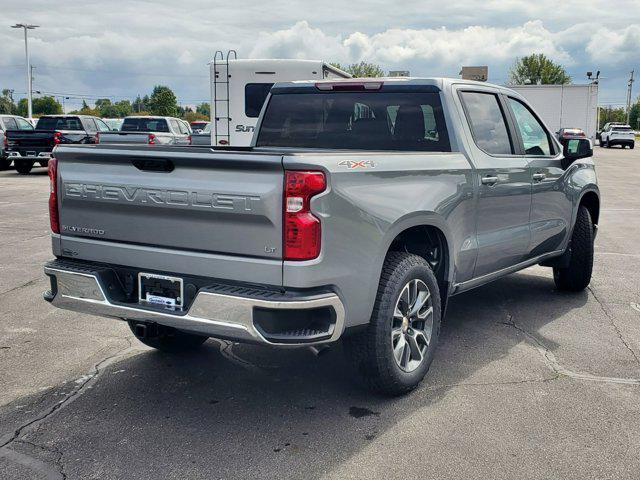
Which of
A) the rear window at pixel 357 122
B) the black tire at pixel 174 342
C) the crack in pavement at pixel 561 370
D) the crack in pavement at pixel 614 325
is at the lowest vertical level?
the crack in pavement at pixel 561 370

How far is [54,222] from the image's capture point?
4.35 m

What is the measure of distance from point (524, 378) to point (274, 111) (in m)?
2.77

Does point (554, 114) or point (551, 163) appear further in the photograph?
point (554, 114)

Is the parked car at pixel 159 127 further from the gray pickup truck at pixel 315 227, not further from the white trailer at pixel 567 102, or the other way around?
the gray pickup truck at pixel 315 227

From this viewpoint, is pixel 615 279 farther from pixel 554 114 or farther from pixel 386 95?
pixel 554 114

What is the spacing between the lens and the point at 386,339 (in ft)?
13.3

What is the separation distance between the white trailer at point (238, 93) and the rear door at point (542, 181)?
333 inches

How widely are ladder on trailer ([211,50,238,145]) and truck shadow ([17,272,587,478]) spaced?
396 inches

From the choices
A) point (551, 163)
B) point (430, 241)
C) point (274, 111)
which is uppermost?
point (274, 111)

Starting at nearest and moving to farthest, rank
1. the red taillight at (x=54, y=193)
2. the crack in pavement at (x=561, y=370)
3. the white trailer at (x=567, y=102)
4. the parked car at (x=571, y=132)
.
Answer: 1. the red taillight at (x=54, y=193)
2. the crack in pavement at (x=561, y=370)
3. the parked car at (x=571, y=132)
4. the white trailer at (x=567, y=102)

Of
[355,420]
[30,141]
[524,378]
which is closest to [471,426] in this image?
[355,420]

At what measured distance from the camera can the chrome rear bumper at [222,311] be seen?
3.50 metres

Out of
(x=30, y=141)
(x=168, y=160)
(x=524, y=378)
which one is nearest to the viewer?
(x=168, y=160)

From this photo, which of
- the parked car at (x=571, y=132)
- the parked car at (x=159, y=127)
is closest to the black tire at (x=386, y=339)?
the parked car at (x=159, y=127)
